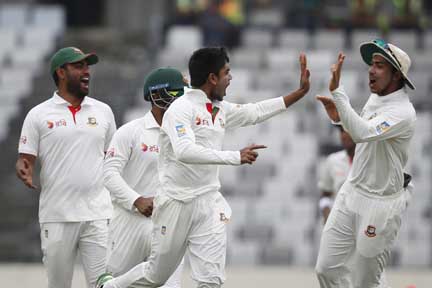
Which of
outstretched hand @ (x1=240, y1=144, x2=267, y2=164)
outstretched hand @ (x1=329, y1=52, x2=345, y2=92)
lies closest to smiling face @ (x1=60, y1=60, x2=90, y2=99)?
outstretched hand @ (x1=240, y1=144, x2=267, y2=164)

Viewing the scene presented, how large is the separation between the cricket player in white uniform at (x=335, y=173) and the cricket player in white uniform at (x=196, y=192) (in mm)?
2503

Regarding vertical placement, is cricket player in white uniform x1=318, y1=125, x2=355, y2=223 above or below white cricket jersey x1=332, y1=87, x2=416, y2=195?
below

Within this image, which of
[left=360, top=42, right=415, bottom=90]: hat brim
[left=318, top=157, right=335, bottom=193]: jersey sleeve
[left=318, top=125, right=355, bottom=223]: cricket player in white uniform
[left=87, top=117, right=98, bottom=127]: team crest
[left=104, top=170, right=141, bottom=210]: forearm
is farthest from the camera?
[left=318, top=157, right=335, bottom=193]: jersey sleeve

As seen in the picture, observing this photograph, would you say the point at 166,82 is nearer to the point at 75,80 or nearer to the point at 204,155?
the point at 75,80

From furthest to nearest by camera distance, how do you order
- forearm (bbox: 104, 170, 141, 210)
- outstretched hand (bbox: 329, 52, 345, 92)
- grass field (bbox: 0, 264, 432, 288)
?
1. grass field (bbox: 0, 264, 432, 288)
2. forearm (bbox: 104, 170, 141, 210)
3. outstretched hand (bbox: 329, 52, 345, 92)

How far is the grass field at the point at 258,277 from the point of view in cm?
1339

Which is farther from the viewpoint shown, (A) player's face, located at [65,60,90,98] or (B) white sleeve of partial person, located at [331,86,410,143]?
(A) player's face, located at [65,60,90,98]

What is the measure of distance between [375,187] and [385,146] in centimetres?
29

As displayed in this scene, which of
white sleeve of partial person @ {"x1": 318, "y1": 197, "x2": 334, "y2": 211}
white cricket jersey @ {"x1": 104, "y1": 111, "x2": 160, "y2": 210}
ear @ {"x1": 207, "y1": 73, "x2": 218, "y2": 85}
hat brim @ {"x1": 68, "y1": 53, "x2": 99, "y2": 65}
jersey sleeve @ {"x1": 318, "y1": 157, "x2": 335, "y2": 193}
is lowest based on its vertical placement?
white sleeve of partial person @ {"x1": 318, "y1": 197, "x2": 334, "y2": 211}

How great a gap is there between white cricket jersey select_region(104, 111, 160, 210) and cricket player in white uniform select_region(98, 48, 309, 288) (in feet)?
1.95

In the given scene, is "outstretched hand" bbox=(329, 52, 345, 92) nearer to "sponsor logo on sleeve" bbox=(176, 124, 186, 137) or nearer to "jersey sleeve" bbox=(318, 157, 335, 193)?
"sponsor logo on sleeve" bbox=(176, 124, 186, 137)

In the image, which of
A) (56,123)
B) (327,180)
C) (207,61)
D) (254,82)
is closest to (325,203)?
(327,180)

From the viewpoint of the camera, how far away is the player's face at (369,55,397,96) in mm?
9516

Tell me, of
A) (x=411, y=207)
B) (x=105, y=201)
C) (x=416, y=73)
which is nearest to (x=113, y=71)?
(x=416, y=73)
